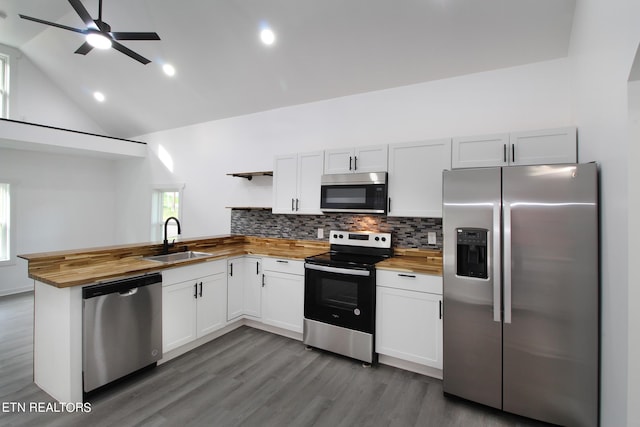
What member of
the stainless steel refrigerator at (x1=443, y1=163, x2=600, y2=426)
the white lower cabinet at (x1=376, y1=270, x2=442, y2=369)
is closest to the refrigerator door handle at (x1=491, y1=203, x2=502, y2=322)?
the stainless steel refrigerator at (x1=443, y1=163, x2=600, y2=426)

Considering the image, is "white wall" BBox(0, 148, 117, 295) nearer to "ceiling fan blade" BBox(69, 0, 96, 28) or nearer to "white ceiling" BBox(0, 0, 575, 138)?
"white ceiling" BBox(0, 0, 575, 138)

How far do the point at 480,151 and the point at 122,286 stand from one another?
10.8ft

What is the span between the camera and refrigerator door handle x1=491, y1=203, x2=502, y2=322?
2182mm

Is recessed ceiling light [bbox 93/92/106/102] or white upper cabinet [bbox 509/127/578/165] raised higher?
recessed ceiling light [bbox 93/92/106/102]

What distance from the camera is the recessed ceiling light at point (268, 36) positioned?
3209mm

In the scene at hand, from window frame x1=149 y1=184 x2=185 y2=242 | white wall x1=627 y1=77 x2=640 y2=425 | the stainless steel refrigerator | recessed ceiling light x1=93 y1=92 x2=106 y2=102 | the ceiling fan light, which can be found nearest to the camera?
white wall x1=627 y1=77 x2=640 y2=425

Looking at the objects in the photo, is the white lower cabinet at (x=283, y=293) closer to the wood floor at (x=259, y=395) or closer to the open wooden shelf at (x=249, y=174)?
the wood floor at (x=259, y=395)

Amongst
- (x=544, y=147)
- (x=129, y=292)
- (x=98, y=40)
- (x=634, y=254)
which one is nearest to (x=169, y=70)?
(x=98, y=40)

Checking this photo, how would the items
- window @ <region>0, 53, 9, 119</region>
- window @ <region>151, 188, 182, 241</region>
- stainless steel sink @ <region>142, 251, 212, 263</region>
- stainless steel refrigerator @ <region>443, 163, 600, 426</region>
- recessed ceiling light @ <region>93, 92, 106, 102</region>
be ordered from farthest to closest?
window @ <region>151, 188, 182, 241</region>
recessed ceiling light @ <region>93, 92, 106, 102</region>
window @ <region>0, 53, 9, 119</region>
stainless steel sink @ <region>142, 251, 212, 263</region>
stainless steel refrigerator @ <region>443, 163, 600, 426</region>

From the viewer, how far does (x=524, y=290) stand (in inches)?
83.6

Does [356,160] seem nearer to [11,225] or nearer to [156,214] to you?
[156,214]

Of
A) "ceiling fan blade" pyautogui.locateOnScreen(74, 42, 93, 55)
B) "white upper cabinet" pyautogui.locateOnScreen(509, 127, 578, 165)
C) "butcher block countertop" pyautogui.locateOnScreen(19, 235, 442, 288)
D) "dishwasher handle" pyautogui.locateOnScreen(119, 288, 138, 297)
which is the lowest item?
"dishwasher handle" pyautogui.locateOnScreen(119, 288, 138, 297)

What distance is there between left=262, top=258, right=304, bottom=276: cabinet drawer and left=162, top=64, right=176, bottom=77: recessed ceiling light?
9.86 feet

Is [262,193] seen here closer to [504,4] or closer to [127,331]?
[127,331]
